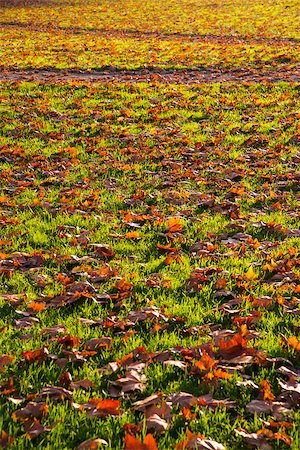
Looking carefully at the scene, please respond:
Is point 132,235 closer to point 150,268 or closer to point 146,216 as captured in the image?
point 146,216

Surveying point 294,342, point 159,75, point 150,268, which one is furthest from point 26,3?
point 294,342

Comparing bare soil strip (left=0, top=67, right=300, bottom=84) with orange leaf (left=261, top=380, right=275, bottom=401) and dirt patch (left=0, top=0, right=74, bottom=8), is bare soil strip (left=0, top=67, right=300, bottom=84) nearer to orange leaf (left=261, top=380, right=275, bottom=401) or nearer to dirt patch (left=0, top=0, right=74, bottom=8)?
orange leaf (left=261, top=380, right=275, bottom=401)

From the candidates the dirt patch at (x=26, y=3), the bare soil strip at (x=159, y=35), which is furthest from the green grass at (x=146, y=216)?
the dirt patch at (x=26, y=3)

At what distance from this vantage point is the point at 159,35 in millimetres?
22062

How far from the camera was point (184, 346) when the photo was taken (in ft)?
12.0

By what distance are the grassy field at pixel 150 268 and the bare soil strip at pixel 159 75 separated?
3.64 ft

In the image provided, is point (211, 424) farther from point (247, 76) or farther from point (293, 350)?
point (247, 76)

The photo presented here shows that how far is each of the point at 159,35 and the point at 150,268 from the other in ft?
62.4

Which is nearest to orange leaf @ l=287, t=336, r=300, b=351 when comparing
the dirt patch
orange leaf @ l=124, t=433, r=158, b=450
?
orange leaf @ l=124, t=433, r=158, b=450

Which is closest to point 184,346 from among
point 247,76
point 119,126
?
point 119,126

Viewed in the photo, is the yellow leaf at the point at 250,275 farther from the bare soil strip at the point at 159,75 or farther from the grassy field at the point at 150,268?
the bare soil strip at the point at 159,75

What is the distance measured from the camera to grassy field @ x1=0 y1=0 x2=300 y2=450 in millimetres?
3014

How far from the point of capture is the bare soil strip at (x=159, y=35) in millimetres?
19312

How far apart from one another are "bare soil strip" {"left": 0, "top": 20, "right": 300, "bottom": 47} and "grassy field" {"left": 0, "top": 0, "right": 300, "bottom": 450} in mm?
7712
